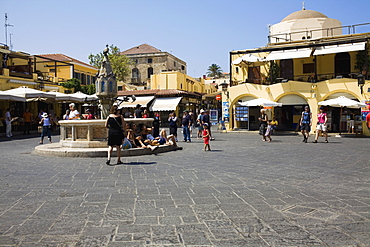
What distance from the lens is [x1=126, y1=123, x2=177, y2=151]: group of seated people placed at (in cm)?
1152

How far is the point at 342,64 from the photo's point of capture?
76.1ft

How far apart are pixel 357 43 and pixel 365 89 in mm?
3050

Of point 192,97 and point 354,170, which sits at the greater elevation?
point 192,97

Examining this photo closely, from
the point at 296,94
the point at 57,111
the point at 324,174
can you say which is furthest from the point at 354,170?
the point at 57,111

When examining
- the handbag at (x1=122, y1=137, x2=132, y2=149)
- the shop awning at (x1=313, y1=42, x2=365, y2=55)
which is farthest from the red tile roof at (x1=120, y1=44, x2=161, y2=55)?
the handbag at (x1=122, y1=137, x2=132, y2=149)

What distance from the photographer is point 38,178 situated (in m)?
7.23

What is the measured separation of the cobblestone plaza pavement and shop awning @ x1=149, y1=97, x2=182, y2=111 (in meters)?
26.1

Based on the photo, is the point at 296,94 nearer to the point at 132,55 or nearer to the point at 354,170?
the point at 354,170

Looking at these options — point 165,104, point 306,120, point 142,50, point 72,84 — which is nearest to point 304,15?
point 165,104

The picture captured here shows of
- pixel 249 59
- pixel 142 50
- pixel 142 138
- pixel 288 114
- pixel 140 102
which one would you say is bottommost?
pixel 142 138

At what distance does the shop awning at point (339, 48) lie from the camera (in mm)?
20859

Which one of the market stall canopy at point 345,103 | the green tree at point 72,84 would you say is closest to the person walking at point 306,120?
the market stall canopy at point 345,103

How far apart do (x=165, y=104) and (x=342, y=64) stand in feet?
58.7

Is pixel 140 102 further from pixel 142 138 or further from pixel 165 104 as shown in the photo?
pixel 142 138
